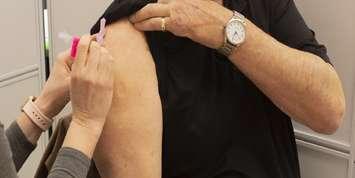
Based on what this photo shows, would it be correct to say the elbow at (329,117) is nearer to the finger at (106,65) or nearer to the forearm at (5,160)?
the finger at (106,65)

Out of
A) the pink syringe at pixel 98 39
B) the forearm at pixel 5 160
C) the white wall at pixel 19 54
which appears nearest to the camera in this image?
the forearm at pixel 5 160

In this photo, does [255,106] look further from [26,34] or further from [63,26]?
[26,34]

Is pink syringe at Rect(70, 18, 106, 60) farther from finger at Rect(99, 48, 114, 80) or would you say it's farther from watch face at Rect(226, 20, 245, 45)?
watch face at Rect(226, 20, 245, 45)

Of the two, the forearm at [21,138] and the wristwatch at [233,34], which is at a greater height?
the wristwatch at [233,34]

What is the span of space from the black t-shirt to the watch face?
0.31 feet

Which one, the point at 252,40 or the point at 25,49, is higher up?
the point at 252,40

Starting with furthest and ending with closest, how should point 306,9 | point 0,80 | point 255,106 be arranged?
point 0,80 → point 306,9 → point 255,106

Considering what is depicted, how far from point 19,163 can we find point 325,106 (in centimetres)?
71

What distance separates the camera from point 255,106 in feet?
3.80

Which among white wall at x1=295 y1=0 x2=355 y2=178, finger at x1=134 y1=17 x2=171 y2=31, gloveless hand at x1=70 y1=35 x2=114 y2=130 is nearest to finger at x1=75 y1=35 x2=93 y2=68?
gloveless hand at x1=70 y1=35 x2=114 y2=130

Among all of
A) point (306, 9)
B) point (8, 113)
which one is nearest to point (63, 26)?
point (8, 113)

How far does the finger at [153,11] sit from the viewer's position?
105cm

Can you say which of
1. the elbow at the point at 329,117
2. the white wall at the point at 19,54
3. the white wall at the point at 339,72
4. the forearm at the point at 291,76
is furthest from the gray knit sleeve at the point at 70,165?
the white wall at the point at 19,54

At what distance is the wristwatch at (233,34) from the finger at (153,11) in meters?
0.13
